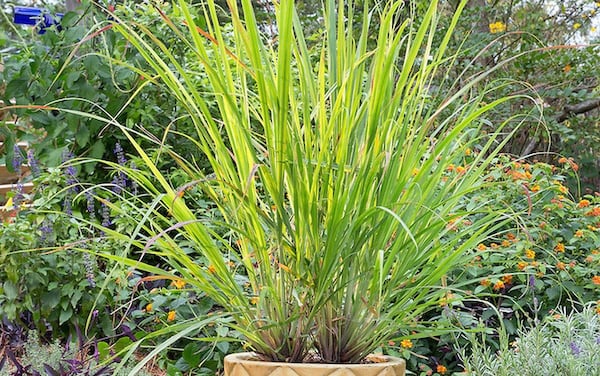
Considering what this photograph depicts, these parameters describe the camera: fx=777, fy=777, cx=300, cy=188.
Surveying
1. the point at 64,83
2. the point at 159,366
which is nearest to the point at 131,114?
the point at 64,83

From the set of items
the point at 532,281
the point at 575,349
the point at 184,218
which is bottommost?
the point at 532,281

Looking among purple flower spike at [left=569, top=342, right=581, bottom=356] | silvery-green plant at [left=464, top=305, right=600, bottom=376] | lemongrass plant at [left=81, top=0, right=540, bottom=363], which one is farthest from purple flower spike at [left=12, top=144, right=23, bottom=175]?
purple flower spike at [left=569, top=342, right=581, bottom=356]

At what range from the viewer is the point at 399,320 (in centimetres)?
171

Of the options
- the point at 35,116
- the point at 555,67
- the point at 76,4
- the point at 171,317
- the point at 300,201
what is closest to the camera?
the point at 300,201

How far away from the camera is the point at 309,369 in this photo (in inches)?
59.5

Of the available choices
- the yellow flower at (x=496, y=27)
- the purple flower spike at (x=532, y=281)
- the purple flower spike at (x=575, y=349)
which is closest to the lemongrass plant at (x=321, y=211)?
the purple flower spike at (x=575, y=349)

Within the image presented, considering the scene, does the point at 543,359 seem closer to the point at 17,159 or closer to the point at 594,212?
the point at 594,212

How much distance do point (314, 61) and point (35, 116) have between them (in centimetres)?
189

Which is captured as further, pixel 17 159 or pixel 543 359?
pixel 17 159

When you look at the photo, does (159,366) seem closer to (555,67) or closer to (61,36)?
(61,36)

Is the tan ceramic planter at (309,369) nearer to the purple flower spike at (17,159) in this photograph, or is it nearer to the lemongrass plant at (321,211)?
the lemongrass plant at (321,211)

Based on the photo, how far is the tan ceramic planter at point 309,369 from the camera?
4.95 feet

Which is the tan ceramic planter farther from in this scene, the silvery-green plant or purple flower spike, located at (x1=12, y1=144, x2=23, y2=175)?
purple flower spike, located at (x1=12, y1=144, x2=23, y2=175)

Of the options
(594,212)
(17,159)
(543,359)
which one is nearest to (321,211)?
(543,359)
